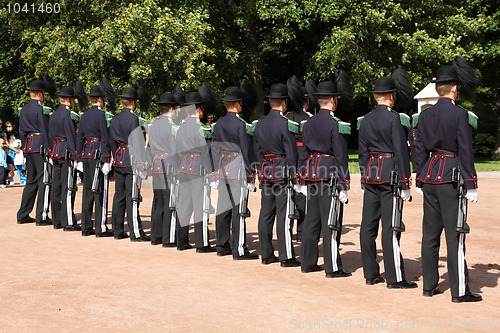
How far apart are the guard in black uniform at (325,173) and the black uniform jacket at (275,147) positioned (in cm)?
A: 23

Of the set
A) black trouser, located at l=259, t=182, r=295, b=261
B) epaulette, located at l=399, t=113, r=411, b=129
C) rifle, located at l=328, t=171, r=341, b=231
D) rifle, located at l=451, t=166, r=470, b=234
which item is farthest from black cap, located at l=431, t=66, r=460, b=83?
black trouser, located at l=259, t=182, r=295, b=261

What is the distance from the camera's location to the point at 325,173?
7535mm

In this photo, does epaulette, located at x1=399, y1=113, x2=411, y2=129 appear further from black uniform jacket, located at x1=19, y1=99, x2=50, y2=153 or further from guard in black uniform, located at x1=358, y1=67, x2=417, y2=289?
black uniform jacket, located at x1=19, y1=99, x2=50, y2=153

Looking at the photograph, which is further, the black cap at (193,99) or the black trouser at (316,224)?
the black cap at (193,99)

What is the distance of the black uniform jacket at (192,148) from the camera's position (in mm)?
8938

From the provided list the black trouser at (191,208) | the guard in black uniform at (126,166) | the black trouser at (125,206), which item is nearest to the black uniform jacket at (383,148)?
the black trouser at (191,208)

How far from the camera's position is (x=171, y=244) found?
9484 mm

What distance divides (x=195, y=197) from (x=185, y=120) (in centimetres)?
102

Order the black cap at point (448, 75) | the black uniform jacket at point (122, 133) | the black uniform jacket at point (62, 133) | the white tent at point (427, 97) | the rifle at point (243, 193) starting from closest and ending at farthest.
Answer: the black cap at point (448, 75)
the rifle at point (243, 193)
the black uniform jacket at point (122, 133)
the black uniform jacket at point (62, 133)
the white tent at point (427, 97)

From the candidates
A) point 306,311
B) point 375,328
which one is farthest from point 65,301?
point 375,328

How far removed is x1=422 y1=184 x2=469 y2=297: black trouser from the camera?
641cm

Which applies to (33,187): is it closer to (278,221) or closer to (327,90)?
(278,221)

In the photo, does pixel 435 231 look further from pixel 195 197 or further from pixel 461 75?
pixel 195 197

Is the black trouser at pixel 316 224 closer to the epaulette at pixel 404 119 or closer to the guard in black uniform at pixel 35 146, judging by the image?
the epaulette at pixel 404 119
